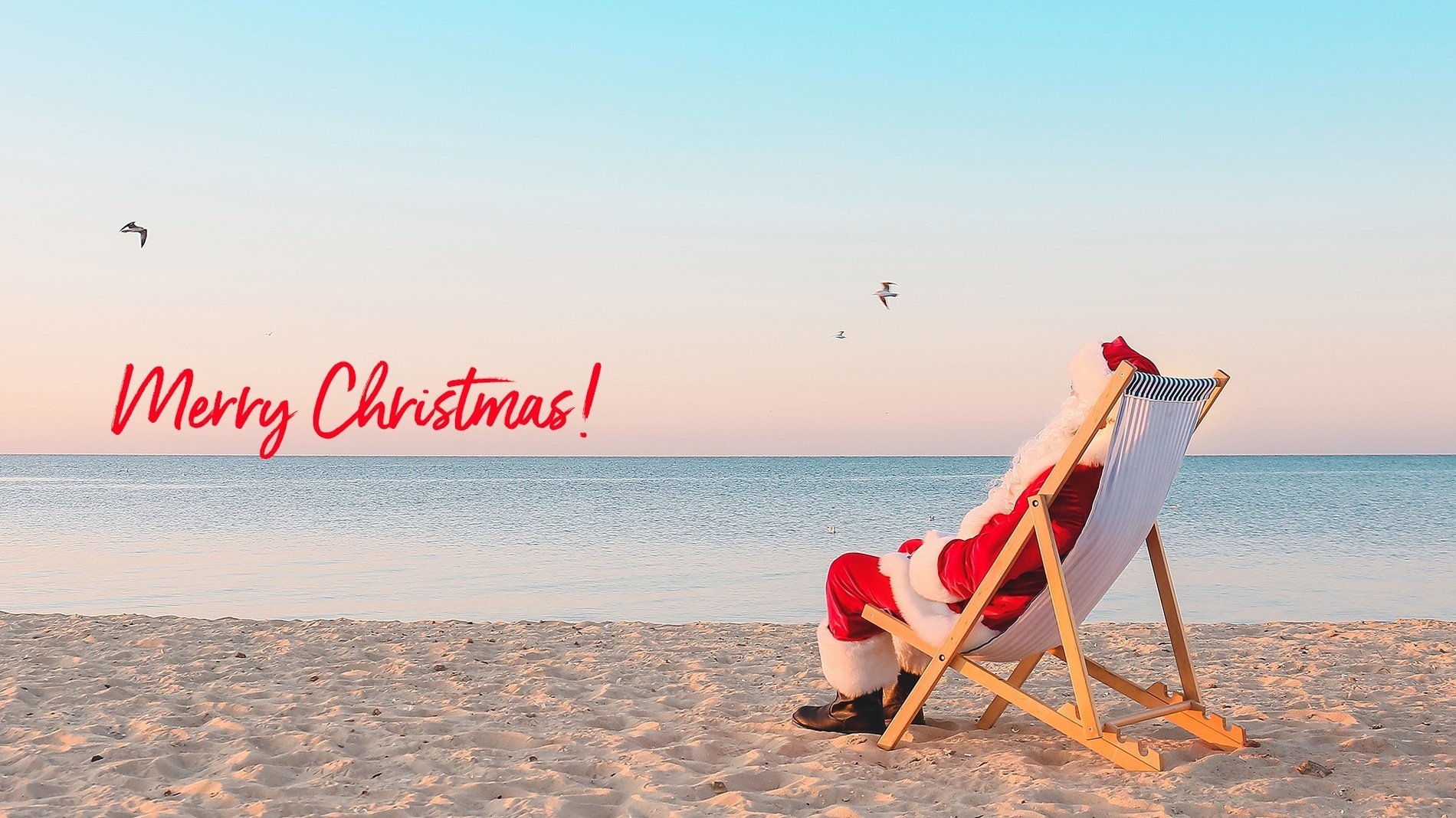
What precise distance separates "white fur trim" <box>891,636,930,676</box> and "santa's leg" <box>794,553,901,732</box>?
0.08ft

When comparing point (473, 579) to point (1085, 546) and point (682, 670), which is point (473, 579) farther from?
point (1085, 546)

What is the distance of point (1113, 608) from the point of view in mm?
9555

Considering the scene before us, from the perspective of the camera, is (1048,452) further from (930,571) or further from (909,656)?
(909,656)

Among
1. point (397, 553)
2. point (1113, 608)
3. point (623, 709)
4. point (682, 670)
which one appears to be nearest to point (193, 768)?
point (623, 709)

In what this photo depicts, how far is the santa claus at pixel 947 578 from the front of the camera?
3418mm

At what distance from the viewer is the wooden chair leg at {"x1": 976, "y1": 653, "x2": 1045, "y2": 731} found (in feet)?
13.0

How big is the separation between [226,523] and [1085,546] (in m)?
22.1

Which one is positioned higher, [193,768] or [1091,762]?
[1091,762]

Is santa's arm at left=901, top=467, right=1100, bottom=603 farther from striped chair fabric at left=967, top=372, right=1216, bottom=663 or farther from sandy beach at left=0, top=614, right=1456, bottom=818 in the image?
sandy beach at left=0, top=614, right=1456, bottom=818

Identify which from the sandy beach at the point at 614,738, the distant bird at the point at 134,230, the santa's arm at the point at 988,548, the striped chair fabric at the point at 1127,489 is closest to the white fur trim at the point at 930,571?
the santa's arm at the point at 988,548

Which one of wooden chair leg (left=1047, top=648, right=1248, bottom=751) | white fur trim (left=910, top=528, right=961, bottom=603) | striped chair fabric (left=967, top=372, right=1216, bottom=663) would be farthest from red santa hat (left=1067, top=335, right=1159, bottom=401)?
wooden chair leg (left=1047, top=648, right=1248, bottom=751)

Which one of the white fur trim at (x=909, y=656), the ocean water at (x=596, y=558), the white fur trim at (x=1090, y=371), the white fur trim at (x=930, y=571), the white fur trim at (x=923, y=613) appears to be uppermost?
the white fur trim at (x=1090, y=371)

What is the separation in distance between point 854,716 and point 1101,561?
1.17 m

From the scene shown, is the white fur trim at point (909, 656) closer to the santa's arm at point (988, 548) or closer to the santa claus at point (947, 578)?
the santa claus at point (947, 578)
